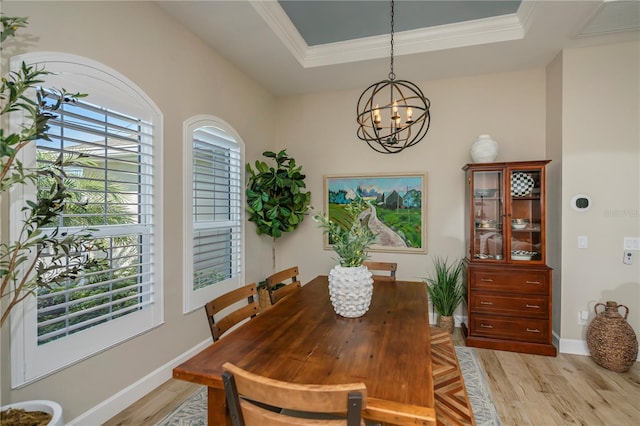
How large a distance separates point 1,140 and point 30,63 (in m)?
0.86

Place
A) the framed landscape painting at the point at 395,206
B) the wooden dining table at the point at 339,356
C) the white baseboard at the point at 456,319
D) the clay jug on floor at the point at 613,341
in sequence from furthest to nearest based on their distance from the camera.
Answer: the framed landscape painting at the point at 395,206
the white baseboard at the point at 456,319
the clay jug on floor at the point at 613,341
the wooden dining table at the point at 339,356

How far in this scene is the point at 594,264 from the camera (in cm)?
307

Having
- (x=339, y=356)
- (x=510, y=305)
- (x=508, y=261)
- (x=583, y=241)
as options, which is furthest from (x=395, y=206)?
(x=339, y=356)

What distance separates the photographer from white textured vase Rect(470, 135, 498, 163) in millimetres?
3369

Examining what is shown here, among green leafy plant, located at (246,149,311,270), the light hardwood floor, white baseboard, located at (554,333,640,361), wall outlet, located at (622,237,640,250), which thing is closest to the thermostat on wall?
wall outlet, located at (622,237,640,250)

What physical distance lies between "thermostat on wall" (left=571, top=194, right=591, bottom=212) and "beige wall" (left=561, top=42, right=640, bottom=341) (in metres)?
0.04

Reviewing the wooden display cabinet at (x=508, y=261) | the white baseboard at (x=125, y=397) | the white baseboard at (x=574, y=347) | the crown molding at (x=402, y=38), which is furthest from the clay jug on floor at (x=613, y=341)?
the white baseboard at (x=125, y=397)

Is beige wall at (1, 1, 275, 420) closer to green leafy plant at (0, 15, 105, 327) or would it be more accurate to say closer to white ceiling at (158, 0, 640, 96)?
white ceiling at (158, 0, 640, 96)

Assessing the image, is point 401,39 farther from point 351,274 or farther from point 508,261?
point 351,274

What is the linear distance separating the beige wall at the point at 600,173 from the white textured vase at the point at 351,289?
2535mm

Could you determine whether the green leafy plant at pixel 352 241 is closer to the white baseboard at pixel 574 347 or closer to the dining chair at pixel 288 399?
the dining chair at pixel 288 399

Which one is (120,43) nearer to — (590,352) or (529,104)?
(529,104)

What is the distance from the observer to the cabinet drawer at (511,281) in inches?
122

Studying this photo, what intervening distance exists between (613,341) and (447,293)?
1414 millimetres
